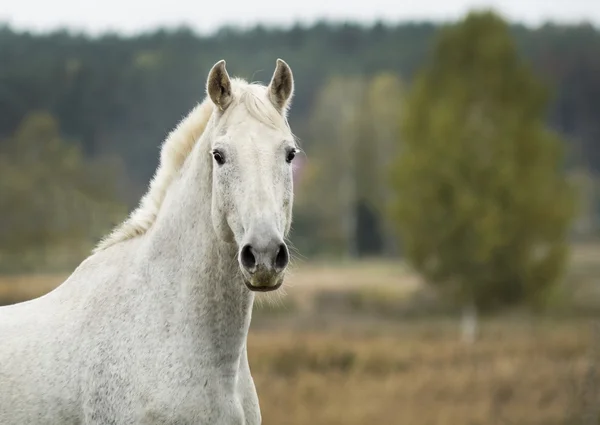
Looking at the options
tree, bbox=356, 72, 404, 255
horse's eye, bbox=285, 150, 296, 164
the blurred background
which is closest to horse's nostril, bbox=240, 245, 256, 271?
horse's eye, bbox=285, 150, 296, 164

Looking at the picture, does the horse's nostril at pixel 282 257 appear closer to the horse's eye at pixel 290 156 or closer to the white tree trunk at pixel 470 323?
the horse's eye at pixel 290 156

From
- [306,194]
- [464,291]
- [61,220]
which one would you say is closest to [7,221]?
[61,220]

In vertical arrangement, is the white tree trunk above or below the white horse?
below

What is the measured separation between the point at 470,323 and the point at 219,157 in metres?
25.9

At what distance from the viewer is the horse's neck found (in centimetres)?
416

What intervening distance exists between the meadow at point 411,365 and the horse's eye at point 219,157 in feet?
2.71

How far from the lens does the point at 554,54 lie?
5434 cm

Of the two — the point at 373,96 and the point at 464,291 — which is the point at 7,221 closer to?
the point at 464,291

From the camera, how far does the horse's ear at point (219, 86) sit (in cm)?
418

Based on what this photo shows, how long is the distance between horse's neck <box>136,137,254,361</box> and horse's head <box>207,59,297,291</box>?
167 millimetres

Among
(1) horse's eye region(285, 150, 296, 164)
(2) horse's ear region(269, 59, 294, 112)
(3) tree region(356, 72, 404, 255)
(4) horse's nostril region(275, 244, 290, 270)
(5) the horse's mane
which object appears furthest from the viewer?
(3) tree region(356, 72, 404, 255)

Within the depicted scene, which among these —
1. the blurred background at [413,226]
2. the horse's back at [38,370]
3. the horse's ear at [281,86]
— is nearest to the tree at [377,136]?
the blurred background at [413,226]

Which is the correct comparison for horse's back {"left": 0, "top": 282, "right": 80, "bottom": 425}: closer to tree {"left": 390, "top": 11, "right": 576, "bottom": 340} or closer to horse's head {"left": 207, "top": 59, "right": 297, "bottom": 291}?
horse's head {"left": 207, "top": 59, "right": 297, "bottom": 291}

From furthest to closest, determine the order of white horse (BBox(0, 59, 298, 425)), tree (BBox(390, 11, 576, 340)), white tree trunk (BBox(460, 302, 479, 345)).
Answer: white tree trunk (BBox(460, 302, 479, 345))
tree (BBox(390, 11, 576, 340))
white horse (BBox(0, 59, 298, 425))
